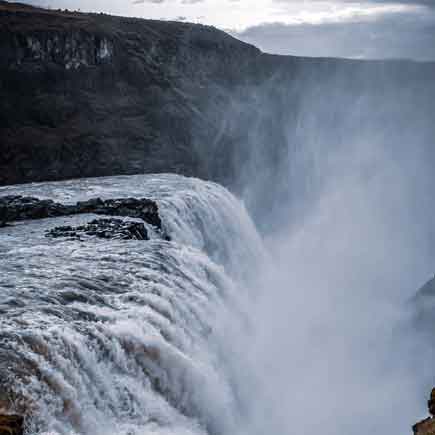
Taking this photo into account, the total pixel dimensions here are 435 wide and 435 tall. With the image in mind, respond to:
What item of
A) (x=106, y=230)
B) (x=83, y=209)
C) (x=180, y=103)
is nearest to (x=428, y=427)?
(x=106, y=230)

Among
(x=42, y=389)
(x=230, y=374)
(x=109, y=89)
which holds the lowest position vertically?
(x=230, y=374)

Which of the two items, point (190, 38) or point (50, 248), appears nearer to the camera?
point (50, 248)

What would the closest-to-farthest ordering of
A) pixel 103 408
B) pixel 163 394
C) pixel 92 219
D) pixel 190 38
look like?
pixel 103 408 < pixel 163 394 < pixel 92 219 < pixel 190 38

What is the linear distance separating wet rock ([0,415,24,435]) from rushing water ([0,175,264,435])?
49cm

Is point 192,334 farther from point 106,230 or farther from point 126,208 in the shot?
point 126,208

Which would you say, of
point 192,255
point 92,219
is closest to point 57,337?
point 192,255

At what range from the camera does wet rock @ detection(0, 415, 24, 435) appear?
5.25m

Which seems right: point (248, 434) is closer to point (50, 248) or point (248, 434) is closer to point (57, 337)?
point (57, 337)

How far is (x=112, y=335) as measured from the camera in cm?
820

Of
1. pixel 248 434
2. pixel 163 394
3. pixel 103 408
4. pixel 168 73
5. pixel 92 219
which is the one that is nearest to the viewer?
pixel 103 408

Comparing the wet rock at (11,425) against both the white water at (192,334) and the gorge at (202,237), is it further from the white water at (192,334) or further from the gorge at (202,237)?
the white water at (192,334)

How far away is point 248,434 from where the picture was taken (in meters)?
10.5

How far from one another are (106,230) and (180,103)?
2948cm

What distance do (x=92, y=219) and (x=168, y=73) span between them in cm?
3039
